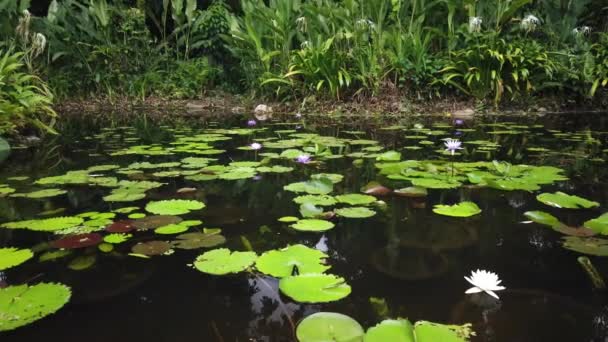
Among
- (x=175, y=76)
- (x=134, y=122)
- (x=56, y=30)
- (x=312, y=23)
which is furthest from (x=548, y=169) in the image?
(x=56, y=30)

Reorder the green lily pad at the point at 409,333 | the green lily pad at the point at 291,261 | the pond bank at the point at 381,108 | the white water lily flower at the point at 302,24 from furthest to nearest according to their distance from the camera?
the white water lily flower at the point at 302,24
the pond bank at the point at 381,108
the green lily pad at the point at 291,261
the green lily pad at the point at 409,333

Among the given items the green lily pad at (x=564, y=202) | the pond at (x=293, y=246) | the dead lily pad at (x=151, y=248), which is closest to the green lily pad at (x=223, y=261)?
the pond at (x=293, y=246)

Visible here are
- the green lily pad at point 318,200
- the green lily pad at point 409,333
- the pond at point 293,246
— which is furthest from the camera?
the green lily pad at point 318,200

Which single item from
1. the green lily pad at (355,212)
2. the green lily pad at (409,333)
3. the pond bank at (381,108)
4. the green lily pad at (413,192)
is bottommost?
the green lily pad at (409,333)

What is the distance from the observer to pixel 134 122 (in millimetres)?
4617

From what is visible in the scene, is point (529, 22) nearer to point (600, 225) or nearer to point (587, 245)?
point (600, 225)

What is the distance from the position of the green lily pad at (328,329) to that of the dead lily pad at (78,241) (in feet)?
2.52

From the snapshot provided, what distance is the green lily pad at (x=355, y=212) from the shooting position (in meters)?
1.48

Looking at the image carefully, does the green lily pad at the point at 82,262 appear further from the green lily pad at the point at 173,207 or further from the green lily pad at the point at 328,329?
the green lily pad at the point at 328,329

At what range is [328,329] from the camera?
788 mm

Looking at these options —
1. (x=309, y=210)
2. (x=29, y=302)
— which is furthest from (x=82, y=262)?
(x=309, y=210)

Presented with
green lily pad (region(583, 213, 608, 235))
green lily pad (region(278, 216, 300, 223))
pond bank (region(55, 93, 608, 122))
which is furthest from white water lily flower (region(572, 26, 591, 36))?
green lily pad (region(278, 216, 300, 223))

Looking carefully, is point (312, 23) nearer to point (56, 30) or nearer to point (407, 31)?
point (407, 31)

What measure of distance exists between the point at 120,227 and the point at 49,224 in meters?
0.24
